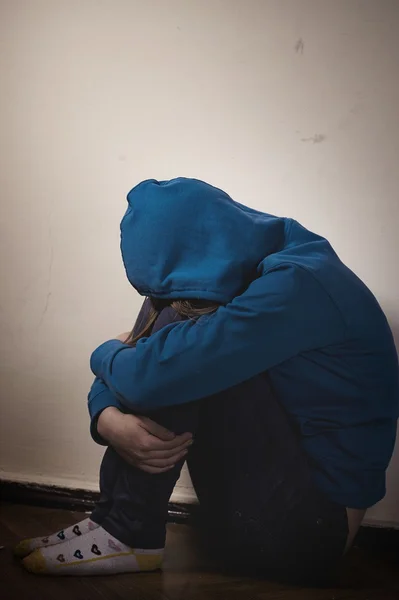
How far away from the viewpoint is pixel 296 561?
0.99 meters

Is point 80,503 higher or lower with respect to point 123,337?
lower

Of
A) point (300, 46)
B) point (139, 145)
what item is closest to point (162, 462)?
point (139, 145)

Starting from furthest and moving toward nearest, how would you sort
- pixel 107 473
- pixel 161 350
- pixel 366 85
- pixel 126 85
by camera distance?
pixel 126 85 → pixel 366 85 → pixel 107 473 → pixel 161 350

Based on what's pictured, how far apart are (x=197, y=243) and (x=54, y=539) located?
0.55 meters

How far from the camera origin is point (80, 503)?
129 cm

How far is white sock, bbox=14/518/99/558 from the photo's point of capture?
1045 millimetres

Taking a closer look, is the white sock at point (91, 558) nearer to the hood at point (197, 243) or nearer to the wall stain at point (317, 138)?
the hood at point (197, 243)

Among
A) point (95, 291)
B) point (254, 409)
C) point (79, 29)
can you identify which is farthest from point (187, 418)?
point (79, 29)

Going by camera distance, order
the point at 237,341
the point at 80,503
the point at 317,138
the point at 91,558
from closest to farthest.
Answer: the point at 237,341 < the point at 91,558 < the point at 317,138 < the point at 80,503

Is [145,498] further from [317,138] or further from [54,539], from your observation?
[317,138]

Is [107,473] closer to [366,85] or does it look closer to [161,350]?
[161,350]

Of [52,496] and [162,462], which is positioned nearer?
[162,462]

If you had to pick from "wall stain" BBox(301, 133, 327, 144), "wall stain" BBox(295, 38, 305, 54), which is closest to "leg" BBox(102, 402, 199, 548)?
"wall stain" BBox(301, 133, 327, 144)

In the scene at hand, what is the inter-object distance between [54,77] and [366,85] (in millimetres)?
620
